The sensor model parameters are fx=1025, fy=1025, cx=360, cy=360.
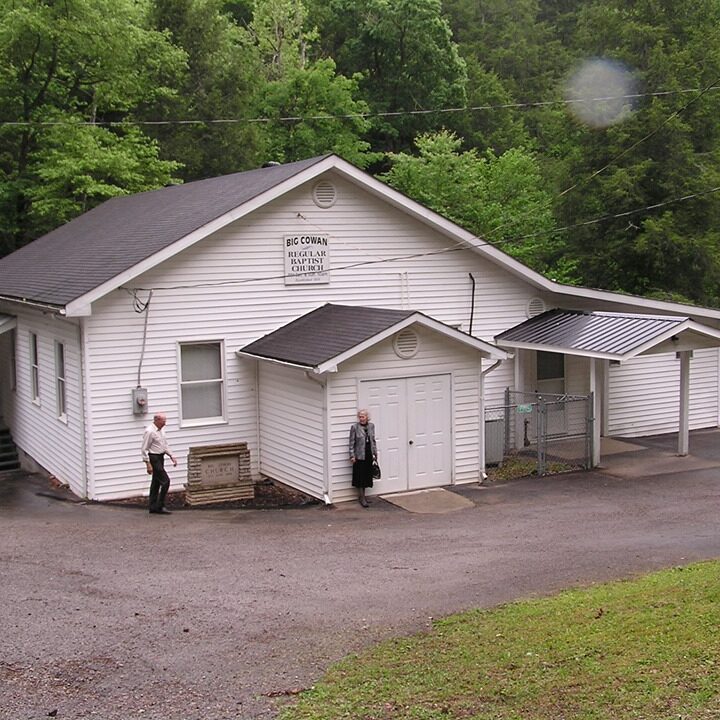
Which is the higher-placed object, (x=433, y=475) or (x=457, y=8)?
(x=457, y=8)

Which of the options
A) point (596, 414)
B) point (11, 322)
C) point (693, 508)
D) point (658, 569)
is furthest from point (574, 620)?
point (11, 322)

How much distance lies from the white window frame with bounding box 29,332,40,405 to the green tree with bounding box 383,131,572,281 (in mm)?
20906

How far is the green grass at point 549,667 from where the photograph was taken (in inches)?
293

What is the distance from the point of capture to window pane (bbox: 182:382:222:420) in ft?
61.8

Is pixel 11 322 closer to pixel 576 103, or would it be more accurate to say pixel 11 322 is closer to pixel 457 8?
pixel 576 103

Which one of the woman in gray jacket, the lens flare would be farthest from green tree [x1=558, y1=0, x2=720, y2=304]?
the woman in gray jacket

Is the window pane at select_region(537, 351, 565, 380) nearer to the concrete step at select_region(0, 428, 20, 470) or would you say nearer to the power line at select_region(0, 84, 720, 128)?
the power line at select_region(0, 84, 720, 128)

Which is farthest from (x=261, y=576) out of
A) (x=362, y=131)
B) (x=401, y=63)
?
(x=401, y=63)

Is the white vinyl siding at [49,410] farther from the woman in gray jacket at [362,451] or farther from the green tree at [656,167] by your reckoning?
the green tree at [656,167]

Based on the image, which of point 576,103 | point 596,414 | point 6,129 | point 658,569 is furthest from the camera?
point 576,103

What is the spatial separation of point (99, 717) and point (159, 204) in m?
16.8

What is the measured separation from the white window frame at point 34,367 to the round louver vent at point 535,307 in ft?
34.0

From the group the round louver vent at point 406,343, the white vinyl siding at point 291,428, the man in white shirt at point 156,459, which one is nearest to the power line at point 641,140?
the round louver vent at point 406,343

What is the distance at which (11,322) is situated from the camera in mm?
22203
